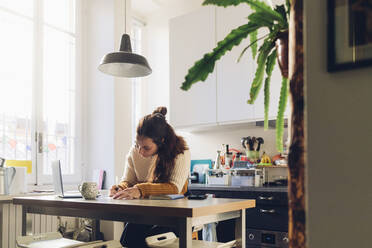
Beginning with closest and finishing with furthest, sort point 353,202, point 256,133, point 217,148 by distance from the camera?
point 353,202, point 256,133, point 217,148

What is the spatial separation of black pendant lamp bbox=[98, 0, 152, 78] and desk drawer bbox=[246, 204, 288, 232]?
1431 mm

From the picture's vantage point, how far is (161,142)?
236 centimetres

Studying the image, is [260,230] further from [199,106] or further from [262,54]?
[262,54]

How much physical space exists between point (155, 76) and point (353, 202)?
405 cm

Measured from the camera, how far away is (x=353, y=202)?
74 centimetres

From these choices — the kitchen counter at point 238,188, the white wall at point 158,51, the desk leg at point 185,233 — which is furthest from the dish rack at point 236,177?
the desk leg at point 185,233

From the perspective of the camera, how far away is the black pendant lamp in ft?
7.96

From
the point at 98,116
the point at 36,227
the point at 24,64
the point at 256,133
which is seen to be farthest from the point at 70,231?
the point at 256,133

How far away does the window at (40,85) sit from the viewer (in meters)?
3.18

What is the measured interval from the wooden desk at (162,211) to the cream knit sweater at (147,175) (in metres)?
0.29

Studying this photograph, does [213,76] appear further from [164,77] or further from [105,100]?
[105,100]

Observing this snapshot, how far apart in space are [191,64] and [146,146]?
1.83 metres

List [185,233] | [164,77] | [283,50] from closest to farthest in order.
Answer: [283,50], [185,233], [164,77]

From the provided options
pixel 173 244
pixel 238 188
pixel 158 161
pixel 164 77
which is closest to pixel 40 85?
pixel 164 77
